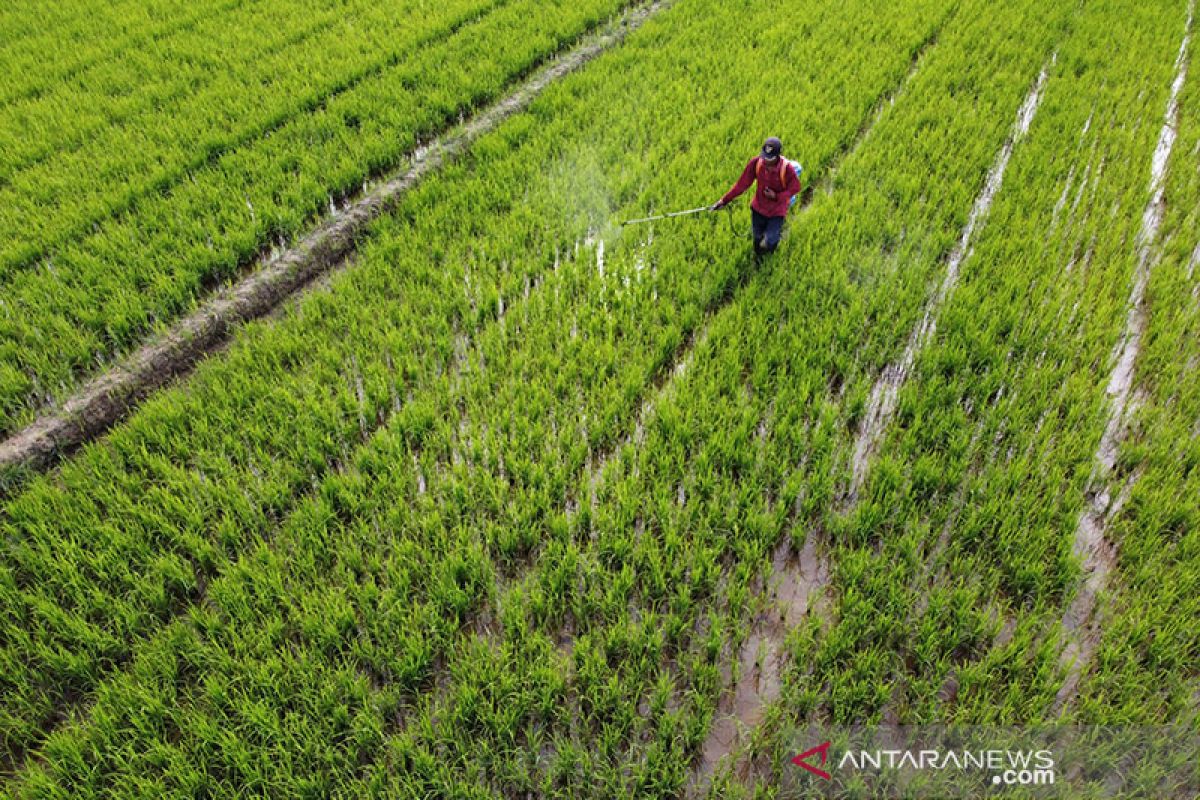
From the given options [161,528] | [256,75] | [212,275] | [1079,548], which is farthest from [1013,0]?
[161,528]

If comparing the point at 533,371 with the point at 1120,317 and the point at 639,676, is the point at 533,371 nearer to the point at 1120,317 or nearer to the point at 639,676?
the point at 639,676

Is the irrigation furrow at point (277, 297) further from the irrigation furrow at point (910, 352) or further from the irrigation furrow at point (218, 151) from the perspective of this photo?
the irrigation furrow at point (910, 352)

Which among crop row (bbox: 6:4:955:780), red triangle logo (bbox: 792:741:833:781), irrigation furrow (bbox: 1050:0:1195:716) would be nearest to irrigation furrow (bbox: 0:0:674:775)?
crop row (bbox: 6:4:955:780)

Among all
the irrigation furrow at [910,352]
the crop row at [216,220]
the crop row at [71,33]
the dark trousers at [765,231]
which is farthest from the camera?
the crop row at [71,33]

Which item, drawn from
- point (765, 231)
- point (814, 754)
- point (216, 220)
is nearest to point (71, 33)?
point (216, 220)

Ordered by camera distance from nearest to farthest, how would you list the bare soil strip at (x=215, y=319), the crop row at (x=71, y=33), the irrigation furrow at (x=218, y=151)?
1. the bare soil strip at (x=215, y=319)
2. the irrigation furrow at (x=218, y=151)
3. the crop row at (x=71, y=33)

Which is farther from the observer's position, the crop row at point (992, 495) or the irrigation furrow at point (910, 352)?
the irrigation furrow at point (910, 352)

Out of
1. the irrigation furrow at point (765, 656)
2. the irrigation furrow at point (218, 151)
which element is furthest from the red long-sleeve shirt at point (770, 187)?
the irrigation furrow at point (218, 151)
